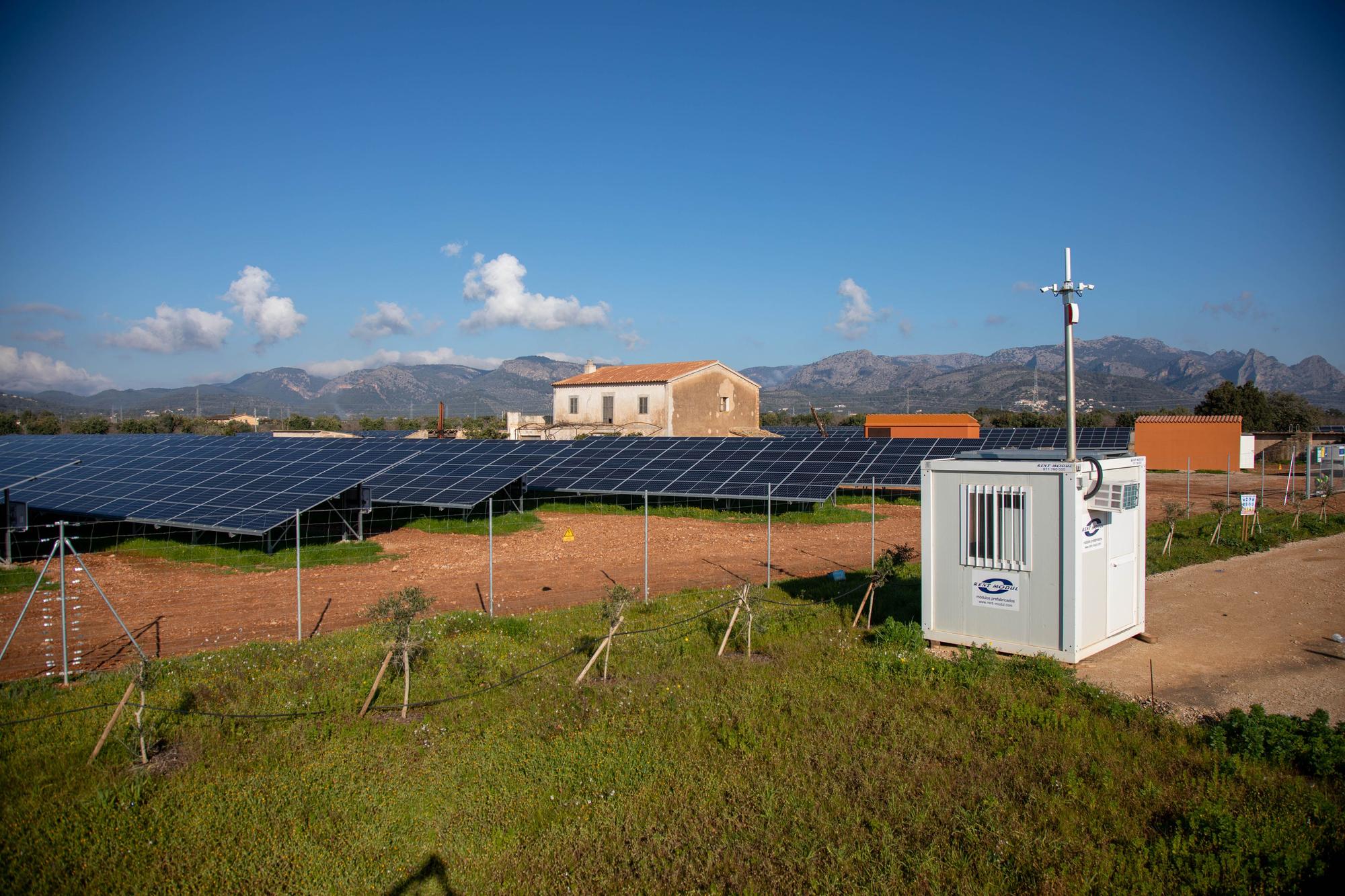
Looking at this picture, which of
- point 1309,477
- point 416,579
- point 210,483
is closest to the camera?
point 416,579

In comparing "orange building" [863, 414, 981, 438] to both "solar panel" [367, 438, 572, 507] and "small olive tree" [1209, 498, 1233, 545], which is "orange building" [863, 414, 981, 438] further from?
"solar panel" [367, 438, 572, 507]

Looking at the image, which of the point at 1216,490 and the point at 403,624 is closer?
the point at 403,624

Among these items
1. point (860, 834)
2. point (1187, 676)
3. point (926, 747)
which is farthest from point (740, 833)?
point (1187, 676)

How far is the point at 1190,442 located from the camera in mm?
41219

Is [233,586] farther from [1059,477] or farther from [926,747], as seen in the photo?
[1059,477]

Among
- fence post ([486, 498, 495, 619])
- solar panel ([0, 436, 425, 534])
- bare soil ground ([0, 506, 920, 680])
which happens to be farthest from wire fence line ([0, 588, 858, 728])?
solar panel ([0, 436, 425, 534])

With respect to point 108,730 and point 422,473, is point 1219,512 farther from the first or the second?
point 108,730

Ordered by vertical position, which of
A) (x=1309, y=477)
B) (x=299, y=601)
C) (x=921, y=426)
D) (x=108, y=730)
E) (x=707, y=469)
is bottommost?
(x=108, y=730)

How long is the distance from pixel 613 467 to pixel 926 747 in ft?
66.1

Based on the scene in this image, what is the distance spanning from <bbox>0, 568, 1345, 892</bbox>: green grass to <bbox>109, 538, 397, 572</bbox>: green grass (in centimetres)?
802

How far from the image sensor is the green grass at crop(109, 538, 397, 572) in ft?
53.7

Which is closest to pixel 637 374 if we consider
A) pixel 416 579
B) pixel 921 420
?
pixel 921 420

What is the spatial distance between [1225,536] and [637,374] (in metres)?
34.5

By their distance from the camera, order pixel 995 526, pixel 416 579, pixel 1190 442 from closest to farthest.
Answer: pixel 995 526 < pixel 416 579 < pixel 1190 442
